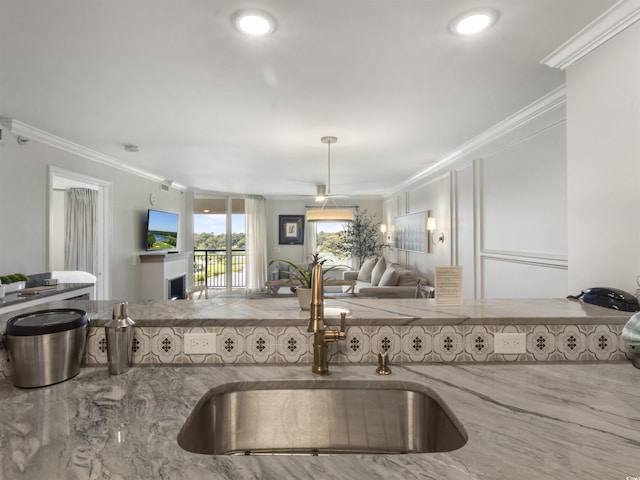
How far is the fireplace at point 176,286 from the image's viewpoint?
5836 millimetres

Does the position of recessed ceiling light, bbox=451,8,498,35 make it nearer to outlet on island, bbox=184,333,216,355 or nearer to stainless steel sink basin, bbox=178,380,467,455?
stainless steel sink basin, bbox=178,380,467,455

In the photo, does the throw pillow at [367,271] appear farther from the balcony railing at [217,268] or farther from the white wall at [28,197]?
the white wall at [28,197]

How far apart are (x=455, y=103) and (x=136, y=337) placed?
2.66 m

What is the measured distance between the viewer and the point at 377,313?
4.13 ft

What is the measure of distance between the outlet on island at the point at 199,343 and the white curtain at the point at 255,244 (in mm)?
6986

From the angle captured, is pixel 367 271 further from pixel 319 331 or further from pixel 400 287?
pixel 319 331

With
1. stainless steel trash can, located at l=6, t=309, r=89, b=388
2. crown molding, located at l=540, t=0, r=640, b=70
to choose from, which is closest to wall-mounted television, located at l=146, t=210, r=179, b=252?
stainless steel trash can, located at l=6, t=309, r=89, b=388

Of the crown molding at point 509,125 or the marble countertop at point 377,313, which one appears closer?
the marble countertop at point 377,313

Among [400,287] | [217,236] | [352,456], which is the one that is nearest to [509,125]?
[400,287]

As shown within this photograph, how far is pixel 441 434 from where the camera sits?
3.03 ft

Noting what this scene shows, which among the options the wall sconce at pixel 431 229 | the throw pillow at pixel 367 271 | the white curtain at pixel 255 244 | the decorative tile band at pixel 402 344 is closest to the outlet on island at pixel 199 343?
the decorative tile band at pixel 402 344

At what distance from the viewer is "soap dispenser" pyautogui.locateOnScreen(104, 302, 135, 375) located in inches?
41.8

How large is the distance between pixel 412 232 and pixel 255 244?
3786 mm

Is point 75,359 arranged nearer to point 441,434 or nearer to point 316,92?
point 441,434
